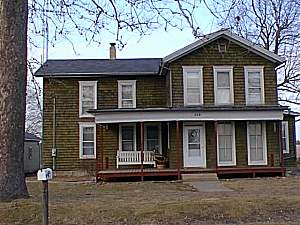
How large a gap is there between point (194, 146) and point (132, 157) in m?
3.54

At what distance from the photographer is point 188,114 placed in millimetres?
24500

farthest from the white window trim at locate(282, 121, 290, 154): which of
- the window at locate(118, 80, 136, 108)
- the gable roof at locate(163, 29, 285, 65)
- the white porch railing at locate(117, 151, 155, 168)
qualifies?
the window at locate(118, 80, 136, 108)

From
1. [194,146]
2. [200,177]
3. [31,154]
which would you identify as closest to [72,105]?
[194,146]

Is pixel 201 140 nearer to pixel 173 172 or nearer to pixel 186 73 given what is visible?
pixel 173 172

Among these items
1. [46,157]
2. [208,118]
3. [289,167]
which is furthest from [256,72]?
[46,157]

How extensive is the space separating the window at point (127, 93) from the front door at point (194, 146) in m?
4.42

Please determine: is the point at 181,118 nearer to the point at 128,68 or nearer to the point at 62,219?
the point at 128,68

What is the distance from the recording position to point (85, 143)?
2931 cm

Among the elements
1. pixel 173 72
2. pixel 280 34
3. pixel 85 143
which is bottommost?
pixel 85 143

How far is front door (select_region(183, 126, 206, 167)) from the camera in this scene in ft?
85.7

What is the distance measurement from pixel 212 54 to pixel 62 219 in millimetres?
16762

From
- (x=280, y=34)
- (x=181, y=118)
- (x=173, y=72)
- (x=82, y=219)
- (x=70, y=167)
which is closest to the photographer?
(x=82, y=219)

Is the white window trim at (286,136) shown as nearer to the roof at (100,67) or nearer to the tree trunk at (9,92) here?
the roof at (100,67)

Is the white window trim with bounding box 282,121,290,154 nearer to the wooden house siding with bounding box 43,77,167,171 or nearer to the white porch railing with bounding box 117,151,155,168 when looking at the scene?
the wooden house siding with bounding box 43,77,167,171
